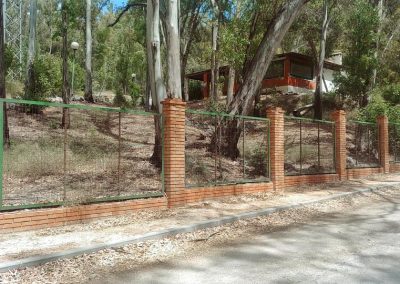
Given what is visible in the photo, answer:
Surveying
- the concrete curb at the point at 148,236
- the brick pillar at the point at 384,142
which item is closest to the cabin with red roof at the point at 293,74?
the brick pillar at the point at 384,142

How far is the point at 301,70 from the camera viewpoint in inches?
1414

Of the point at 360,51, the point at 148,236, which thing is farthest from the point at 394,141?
the point at 148,236

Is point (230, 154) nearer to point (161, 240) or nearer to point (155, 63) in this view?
point (155, 63)

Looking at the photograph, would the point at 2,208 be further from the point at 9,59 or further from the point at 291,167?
the point at 9,59

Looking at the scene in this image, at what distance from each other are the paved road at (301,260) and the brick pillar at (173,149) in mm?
2510

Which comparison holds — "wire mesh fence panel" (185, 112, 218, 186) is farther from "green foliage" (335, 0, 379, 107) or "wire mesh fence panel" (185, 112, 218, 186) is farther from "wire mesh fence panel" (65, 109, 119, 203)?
"green foliage" (335, 0, 379, 107)

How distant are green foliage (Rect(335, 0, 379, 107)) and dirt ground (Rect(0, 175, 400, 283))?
39.5 feet

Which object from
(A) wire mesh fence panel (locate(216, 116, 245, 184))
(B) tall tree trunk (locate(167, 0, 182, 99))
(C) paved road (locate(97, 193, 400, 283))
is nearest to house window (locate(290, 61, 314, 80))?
(A) wire mesh fence panel (locate(216, 116, 245, 184))

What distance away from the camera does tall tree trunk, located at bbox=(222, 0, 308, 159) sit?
14375 mm

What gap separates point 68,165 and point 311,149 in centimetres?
918

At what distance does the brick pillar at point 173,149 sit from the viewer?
9.70m

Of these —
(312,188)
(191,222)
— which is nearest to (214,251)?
(191,222)

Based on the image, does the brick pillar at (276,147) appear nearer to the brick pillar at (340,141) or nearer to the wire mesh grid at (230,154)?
the wire mesh grid at (230,154)

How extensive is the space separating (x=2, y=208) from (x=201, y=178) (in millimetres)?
5859
